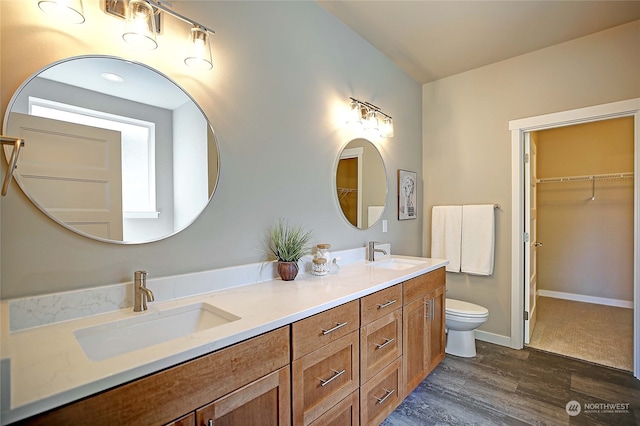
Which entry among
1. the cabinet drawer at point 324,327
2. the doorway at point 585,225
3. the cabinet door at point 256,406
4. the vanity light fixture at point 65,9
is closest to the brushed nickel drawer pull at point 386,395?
the cabinet drawer at point 324,327

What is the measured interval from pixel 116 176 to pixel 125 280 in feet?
1.34

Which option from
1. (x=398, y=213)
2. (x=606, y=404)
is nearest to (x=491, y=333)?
(x=606, y=404)

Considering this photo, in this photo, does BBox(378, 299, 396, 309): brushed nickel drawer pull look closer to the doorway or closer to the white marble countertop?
the white marble countertop

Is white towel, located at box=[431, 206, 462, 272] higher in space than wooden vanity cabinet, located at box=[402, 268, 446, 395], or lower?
higher

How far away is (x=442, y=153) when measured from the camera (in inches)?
124

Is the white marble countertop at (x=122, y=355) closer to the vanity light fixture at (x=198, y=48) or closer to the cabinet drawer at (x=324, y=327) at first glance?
the cabinet drawer at (x=324, y=327)

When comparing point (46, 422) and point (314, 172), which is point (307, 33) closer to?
point (314, 172)

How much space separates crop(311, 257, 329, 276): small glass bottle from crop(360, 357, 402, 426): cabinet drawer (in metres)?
0.62

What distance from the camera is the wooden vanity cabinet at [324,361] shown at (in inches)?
45.1

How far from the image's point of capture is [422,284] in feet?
6.52

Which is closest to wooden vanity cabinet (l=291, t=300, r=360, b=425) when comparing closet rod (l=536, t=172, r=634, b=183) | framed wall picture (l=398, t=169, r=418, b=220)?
framed wall picture (l=398, t=169, r=418, b=220)

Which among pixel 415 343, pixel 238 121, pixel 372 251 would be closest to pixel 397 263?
pixel 372 251

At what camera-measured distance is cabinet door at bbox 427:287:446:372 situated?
2109 mm

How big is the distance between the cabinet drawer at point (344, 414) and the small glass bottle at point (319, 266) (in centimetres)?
64
